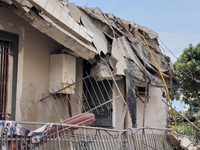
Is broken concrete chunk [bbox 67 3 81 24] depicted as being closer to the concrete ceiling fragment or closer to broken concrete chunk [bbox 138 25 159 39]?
the concrete ceiling fragment

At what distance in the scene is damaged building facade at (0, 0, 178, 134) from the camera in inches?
204

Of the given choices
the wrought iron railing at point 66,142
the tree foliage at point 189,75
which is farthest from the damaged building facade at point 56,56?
the tree foliage at point 189,75

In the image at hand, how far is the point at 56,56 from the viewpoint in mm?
6262

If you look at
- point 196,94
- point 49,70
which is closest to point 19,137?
A: point 49,70

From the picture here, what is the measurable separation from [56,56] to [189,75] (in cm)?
878

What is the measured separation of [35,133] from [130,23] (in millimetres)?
5767

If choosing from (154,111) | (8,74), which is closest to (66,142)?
(8,74)

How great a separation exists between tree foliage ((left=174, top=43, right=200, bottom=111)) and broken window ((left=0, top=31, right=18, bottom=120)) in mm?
9104

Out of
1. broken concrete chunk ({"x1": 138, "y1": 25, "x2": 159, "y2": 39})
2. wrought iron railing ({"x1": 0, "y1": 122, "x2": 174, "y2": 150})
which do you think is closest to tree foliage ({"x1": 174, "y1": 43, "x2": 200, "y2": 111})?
broken concrete chunk ({"x1": 138, "y1": 25, "x2": 159, "y2": 39})

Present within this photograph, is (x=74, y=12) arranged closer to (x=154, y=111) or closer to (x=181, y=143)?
(x=181, y=143)

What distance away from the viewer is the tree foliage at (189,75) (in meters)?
13.4

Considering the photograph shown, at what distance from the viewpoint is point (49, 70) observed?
6.31 metres

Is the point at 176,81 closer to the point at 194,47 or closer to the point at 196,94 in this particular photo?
Answer: the point at 196,94

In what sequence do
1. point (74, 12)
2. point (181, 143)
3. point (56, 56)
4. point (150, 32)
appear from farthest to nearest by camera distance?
point (150, 32), point (181, 143), point (56, 56), point (74, 12)
